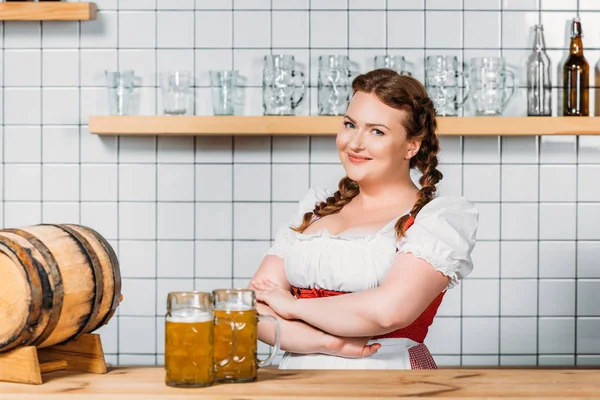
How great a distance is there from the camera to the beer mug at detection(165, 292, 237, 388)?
1240 mm

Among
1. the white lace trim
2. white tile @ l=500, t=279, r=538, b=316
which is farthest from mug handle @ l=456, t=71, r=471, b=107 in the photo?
the white lace trim

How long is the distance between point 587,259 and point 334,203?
1127 mm

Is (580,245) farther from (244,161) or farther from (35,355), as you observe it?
(35,355)

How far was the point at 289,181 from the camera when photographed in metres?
2.80

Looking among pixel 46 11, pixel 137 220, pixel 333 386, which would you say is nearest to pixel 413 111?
pixel 333 386

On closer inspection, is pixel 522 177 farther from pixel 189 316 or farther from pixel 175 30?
pixel 189 316

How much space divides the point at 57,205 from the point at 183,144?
49 centimetres

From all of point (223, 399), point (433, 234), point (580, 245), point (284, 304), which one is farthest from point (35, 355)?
point (580, 245)

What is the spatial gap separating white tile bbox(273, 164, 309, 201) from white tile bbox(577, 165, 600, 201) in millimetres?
944

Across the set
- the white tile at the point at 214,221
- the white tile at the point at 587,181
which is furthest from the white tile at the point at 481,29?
the white tile at the point at 214,221

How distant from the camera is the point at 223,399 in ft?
4.04

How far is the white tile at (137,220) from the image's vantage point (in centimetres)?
282

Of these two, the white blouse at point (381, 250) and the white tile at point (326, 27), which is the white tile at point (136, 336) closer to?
the white blouse at point (381, 250)

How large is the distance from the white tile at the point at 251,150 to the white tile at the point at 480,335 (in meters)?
0.90
